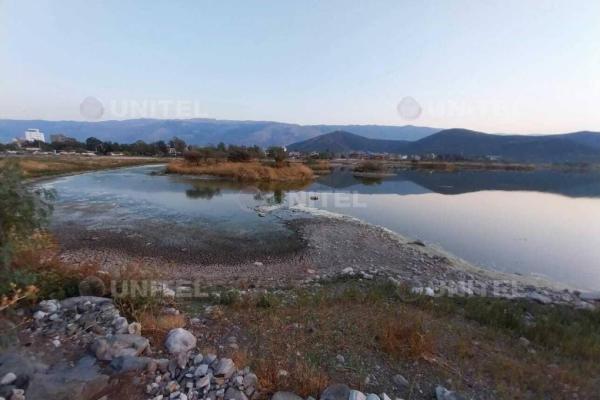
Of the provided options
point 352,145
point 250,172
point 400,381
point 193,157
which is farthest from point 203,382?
point 352,145

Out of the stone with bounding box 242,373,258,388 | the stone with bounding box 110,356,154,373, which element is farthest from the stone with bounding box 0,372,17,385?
the stone with bounding box 242,373,258,388

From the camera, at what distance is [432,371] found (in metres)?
3.78

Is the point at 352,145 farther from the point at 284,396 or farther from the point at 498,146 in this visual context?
the point at 284,396

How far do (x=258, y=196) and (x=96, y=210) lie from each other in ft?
37.3

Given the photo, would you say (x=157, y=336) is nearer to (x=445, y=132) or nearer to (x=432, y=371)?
(x=432, y=371)

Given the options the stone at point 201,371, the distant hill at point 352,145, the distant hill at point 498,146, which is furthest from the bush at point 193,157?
the distant hill at point 498,146

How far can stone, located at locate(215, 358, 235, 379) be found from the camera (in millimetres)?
3246

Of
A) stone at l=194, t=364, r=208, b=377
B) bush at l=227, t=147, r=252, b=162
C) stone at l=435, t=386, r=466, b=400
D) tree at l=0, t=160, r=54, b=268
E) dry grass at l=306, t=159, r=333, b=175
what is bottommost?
stone at l=435, t=386, r=466, b=400

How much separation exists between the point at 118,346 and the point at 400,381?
348 cm

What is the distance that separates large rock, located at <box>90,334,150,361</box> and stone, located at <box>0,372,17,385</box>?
68 centimetres

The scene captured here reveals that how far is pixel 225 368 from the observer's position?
3287 millimetres

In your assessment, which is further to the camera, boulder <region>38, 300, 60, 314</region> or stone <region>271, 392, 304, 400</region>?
boulder <region>38, 300, 60, 314</region>

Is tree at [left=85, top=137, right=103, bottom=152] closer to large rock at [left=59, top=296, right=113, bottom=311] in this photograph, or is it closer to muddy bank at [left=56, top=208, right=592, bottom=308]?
muddy bank at [left=56, top=208, right=592, bottom=308]

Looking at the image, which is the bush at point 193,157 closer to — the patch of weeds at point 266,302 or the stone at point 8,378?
the patch of weeds at point 266,302
